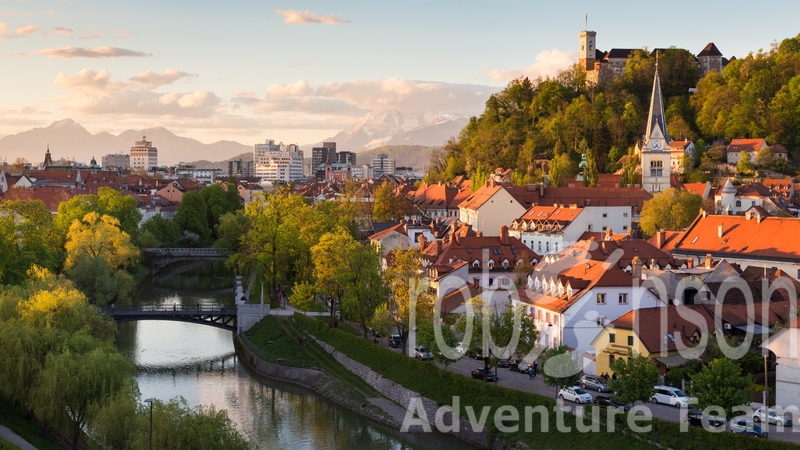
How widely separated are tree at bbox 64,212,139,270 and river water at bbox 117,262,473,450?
363cm

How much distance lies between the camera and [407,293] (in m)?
40.3

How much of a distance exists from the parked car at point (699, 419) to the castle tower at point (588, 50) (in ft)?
314

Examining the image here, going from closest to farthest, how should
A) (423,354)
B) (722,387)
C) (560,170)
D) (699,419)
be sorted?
1. (722,387)
2. (699,419)
3. (423,354)
4. (560,170)

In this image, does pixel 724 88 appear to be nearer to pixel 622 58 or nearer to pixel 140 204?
pixel 622 58

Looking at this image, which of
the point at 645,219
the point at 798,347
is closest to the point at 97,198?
the point at 645,219

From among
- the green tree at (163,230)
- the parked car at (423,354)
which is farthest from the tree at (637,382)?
the green tree at (163,230)

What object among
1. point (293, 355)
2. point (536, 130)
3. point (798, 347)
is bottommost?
point (293, 355)

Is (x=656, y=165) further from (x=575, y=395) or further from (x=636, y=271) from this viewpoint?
(x=575, y=395)

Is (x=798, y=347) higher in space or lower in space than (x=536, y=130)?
lower

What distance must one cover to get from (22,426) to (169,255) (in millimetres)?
48648

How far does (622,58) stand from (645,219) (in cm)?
5537

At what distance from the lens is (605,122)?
9906 centimetres

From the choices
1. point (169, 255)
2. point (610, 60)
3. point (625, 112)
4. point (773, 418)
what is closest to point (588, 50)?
point (610, 60)

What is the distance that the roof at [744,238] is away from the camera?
49000 mm
